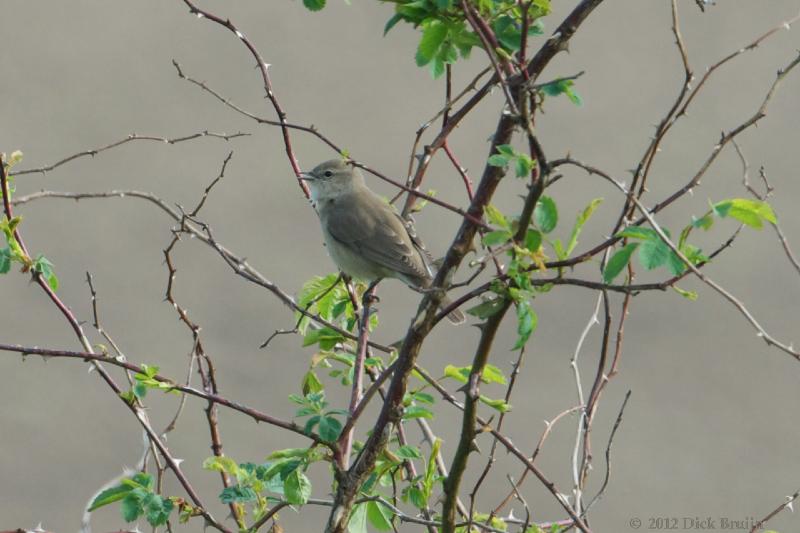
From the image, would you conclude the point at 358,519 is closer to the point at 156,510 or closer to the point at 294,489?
the point at 294,489

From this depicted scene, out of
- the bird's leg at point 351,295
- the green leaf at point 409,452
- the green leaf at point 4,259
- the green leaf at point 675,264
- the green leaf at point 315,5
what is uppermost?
the green leaf at point 315,5

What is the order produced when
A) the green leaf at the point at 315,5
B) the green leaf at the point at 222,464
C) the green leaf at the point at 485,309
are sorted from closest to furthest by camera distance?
1. the green leaf at the point at 485,309
2. the green leaf at the point at 315,5
3. the green leaf at the point at 222,464

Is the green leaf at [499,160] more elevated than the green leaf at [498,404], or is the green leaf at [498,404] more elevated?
the green leaf at [499,160]

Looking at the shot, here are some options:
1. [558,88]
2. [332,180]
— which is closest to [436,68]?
[558,88]

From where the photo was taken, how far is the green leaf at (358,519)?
2.58m

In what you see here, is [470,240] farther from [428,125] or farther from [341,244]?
[341,244]

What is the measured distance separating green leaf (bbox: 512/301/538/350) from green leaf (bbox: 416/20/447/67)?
65 cm

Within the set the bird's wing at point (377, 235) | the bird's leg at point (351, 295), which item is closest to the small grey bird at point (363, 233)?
the bird's wing at point (377, 235)

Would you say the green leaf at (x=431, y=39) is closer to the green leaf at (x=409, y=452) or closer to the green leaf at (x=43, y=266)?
the green leaf at (x=409, y=452)

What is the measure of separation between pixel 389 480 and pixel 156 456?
665mm

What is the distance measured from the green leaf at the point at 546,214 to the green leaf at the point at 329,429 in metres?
0.75

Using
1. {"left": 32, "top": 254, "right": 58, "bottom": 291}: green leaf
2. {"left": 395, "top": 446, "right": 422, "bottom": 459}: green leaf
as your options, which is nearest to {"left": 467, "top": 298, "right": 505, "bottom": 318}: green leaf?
{"left": 395, "top": 446, "right": 422, "bottom": 459}: green leaf

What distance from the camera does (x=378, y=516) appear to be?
2.62 metres

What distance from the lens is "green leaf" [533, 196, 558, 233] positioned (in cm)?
197
